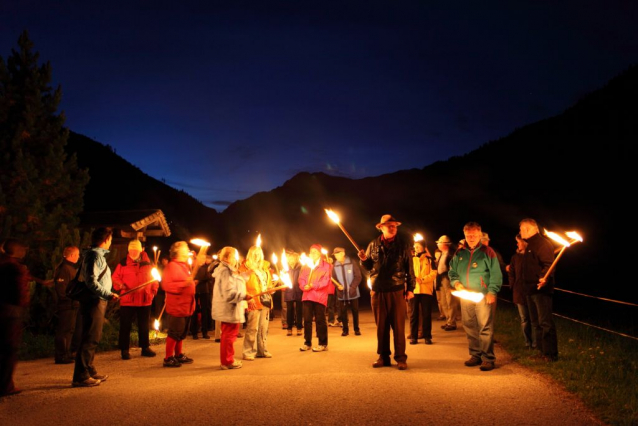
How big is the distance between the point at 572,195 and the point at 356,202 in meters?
42.3

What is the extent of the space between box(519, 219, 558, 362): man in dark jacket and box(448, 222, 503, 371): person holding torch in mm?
692

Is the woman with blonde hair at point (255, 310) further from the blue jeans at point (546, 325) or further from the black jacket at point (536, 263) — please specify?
the blue jeans at point (546, 325)

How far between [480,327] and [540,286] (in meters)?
1.24

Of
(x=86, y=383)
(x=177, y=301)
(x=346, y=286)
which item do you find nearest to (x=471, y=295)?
(x=177, y=301)

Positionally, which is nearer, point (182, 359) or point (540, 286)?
point (540, 286)

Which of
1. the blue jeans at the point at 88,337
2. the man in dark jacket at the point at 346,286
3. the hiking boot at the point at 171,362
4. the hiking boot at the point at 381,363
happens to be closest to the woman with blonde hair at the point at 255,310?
the hiking boot at the point at 171,362

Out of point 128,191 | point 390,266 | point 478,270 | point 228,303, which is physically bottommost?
point 228,303

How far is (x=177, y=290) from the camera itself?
820cm

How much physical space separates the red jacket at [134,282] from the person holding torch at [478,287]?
582 centimetres

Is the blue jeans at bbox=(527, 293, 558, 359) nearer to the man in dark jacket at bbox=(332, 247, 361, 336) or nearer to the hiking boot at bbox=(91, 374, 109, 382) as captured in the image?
the man in dark jacket at bbox=(332, 247, 361, 336)

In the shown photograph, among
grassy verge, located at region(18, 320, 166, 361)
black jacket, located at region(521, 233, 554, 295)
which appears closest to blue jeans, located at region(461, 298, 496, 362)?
black jacket, located at region(521, 233, 554, 295)

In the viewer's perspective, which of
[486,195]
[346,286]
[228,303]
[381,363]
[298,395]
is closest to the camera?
[298,395]

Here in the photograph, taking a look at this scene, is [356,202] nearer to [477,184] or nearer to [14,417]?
[477,184]

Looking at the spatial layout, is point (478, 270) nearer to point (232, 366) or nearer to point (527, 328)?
point (527, 328)
